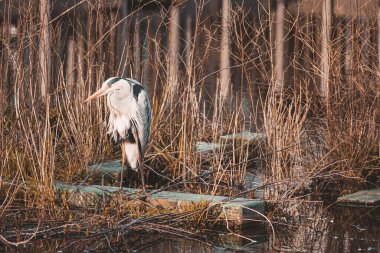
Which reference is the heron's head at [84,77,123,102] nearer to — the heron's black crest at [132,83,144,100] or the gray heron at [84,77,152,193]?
A: the gray heron at [84,77,152,193]

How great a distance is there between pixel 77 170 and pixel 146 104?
77cm

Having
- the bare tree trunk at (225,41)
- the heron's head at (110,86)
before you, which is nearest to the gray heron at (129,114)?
the heron's head at (110,86)

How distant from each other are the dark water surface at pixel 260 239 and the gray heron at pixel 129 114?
1.23 m

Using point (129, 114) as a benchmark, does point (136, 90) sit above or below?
above

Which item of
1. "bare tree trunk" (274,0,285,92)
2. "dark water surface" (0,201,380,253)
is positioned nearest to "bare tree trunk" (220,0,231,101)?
"bare tree trunk" (274,0,285,92)

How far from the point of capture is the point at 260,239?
5754mm

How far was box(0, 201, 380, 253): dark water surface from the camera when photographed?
5422 millimetres

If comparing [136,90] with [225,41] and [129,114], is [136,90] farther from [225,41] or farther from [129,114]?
[225,41]

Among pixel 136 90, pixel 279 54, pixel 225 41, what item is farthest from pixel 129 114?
pixel 225 41

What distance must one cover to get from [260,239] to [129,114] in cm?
181

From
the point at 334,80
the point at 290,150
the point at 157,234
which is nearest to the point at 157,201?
the point at 157,234

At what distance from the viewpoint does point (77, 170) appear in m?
7.26

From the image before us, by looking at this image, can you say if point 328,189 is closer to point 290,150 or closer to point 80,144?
point 290,150

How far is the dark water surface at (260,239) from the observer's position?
5422 millimetres
